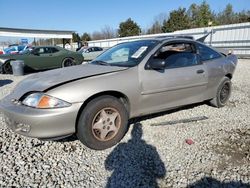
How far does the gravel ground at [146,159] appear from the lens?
2.65 m

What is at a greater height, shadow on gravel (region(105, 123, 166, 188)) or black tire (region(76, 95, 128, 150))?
black tire (region(76, 95, 128, 150))

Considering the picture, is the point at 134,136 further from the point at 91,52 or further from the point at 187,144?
the point at 91,52

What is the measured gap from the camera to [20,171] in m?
2.83

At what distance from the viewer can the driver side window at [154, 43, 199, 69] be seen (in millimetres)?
4031

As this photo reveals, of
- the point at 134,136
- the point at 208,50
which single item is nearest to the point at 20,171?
the point at 134,136

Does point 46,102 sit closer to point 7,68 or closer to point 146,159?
point 146,159

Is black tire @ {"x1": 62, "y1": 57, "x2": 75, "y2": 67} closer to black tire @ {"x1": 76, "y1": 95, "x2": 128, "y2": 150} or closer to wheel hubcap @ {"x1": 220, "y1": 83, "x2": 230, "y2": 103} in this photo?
wheel hubcap @ {"x1": 220, "y1": 83, "x2": 230, "y2": 103}

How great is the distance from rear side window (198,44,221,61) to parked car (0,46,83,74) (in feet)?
29.8

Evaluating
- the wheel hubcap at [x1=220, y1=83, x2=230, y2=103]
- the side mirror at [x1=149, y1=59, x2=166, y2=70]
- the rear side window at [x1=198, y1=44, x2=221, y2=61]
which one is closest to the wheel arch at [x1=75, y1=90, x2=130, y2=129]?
the side mirror at [x1=149, y1=59, x2=166, y2=70]

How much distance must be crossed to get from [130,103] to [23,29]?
22.9 metres

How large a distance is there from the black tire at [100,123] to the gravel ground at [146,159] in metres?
0.13

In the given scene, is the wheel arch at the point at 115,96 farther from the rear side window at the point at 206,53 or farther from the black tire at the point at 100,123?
the rear side window at the point at 206,53

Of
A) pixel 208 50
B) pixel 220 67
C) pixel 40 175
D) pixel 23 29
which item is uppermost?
Answer: pixel 23 29

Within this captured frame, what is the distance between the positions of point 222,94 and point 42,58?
934cm
